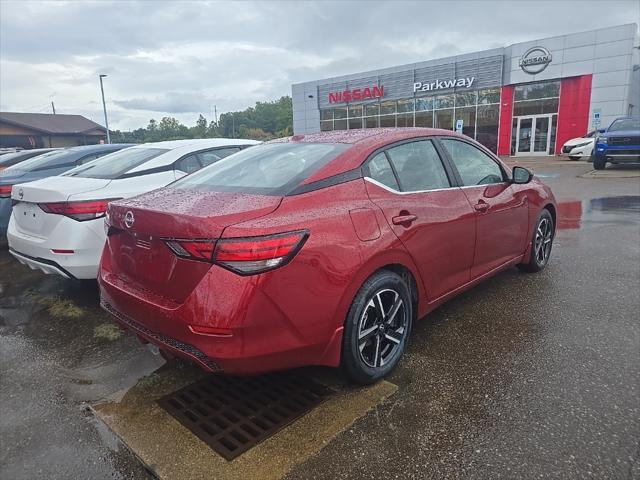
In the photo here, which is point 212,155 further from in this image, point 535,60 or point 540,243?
point 535,60

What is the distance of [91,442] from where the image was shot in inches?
91.5

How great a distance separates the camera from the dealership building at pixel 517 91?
77.5 feet

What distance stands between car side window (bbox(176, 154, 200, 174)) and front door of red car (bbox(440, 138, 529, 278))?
2956 mm

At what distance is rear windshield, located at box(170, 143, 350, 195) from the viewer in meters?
2.63

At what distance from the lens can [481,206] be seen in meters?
3.58

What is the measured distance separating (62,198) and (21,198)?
2.07ft

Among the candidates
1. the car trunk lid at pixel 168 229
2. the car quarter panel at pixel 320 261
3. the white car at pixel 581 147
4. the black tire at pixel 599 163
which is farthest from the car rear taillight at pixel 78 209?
the white car at pixel 581 147

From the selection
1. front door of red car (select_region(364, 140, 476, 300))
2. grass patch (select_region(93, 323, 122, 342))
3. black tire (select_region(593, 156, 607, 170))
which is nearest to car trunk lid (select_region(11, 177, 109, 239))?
grass patch (select_region(93, 323, 122, 342))

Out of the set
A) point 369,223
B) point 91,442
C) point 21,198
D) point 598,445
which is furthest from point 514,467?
point 21,198

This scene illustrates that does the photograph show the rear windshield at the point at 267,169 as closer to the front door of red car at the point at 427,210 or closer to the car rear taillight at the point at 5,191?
the front door of red car at the point at 427,210

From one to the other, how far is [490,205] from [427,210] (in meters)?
0.95

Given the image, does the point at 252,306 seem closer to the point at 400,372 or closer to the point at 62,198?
the point at 400,372

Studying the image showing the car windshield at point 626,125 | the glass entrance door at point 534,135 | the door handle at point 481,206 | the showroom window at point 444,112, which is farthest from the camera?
the showroom window at point 444,112

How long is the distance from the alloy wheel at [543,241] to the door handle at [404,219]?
2.32m
